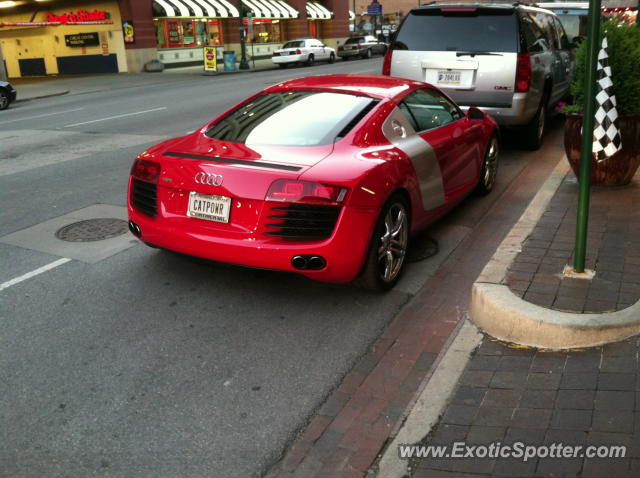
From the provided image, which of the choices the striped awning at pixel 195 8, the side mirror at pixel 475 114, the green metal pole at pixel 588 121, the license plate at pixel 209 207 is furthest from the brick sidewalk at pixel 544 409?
the striped awning at pixel 195 8

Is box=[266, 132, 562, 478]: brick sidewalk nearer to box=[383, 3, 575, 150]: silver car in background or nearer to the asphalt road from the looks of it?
the asphalt road

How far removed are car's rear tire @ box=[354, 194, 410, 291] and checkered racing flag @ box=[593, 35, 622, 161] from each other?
219 centimetres

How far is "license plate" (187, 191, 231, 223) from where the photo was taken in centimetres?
441

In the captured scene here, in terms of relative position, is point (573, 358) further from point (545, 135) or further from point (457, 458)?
point (545, 135)

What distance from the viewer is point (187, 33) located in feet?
127

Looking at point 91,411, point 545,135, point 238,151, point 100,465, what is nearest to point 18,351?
point 91,411

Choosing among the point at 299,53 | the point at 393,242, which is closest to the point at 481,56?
the point at 393,242

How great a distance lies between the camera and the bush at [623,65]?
22.0 feet

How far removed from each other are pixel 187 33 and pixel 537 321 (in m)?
38.0

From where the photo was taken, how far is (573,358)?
3.62 m

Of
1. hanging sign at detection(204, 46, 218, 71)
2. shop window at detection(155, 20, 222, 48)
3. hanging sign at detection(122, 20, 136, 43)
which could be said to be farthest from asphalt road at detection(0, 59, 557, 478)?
shop window at detection(155, 20, 222, 48)

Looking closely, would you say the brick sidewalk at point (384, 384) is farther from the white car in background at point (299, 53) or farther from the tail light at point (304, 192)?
the white car in background at point (299, 53)

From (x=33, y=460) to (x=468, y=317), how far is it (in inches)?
105

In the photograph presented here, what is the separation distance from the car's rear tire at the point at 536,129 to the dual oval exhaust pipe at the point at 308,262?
6.28 m
